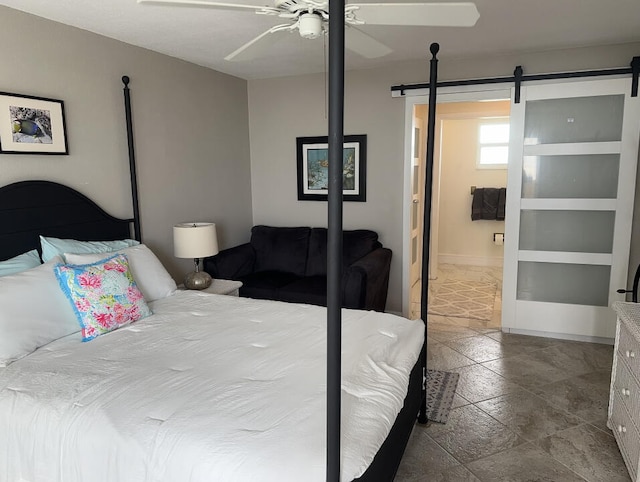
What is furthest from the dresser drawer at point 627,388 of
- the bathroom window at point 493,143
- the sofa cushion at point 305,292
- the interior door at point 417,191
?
the bathroom window at point 493,143

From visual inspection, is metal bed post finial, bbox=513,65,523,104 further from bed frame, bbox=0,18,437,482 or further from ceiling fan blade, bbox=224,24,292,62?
ceiling fan blade, bbox=224,24,292,62

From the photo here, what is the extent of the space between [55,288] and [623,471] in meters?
2.98

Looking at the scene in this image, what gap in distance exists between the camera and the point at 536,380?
310cm

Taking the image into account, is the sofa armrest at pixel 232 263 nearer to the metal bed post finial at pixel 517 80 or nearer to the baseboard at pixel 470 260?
the metal bed post finial at pixel 517 80

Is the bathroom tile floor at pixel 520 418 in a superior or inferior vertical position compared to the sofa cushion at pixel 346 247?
inferior

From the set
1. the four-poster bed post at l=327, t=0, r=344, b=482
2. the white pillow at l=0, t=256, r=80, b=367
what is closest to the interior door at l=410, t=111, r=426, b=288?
the white pillow at l=0, t=256, r=80, b=367

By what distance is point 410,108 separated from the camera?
13.4ft

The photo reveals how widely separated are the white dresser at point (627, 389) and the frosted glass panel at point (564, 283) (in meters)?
1.55

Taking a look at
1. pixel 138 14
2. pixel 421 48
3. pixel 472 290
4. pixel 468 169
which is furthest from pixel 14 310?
pixel 468 169

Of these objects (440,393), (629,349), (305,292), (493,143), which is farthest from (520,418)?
(493,143)

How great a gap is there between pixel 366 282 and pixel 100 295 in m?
1.90

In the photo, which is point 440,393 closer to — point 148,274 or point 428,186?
point 428,186

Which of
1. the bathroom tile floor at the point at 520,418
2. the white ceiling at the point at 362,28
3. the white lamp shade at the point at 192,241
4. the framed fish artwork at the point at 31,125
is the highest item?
the white ceiling at the point at 362,28

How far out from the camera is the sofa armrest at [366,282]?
11.2 ft
